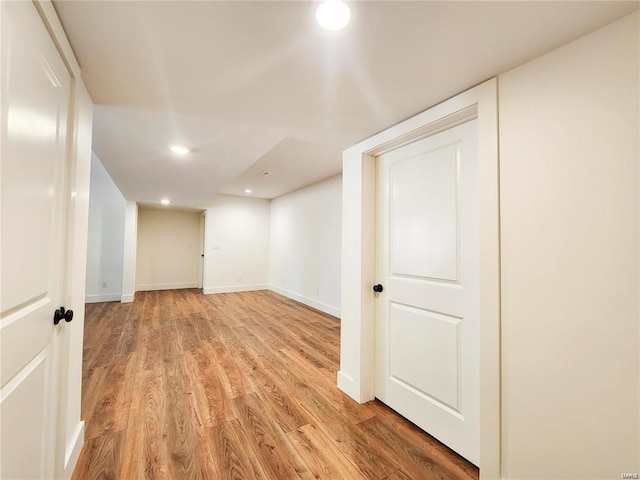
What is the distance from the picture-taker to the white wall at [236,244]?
619cm

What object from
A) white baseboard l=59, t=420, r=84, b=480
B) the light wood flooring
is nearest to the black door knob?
white baseboard l=59, t=420, r=84, b=480

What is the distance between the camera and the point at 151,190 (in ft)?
14.5

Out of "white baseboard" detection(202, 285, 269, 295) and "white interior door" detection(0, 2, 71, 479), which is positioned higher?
"white interior door" detection(0, 2, 71, 479)

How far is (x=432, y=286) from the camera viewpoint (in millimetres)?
1720

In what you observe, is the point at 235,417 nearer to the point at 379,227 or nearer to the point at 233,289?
the point at 379,227

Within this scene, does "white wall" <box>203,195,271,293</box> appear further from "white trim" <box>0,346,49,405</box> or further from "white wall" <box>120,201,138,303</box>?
"white trim" <box>0,346,49,405</box>

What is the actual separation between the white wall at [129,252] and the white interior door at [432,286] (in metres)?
5.47

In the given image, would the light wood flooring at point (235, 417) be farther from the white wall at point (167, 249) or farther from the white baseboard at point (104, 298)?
the white wall at point (167, 249)

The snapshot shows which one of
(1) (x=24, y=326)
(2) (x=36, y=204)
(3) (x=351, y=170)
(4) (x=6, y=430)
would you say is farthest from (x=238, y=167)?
(4) (x=6, y=430)

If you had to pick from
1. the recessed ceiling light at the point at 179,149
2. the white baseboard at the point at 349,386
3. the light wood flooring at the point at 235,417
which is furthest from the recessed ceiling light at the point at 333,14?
the white baseboard at the point at 349,386

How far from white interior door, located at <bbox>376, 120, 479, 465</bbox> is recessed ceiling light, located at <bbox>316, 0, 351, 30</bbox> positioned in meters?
0.97

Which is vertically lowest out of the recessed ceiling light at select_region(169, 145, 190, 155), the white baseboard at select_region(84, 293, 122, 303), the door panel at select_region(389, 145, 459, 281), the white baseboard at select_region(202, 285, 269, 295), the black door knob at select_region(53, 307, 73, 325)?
the white baseboard at select_region(84, 293, 122, 303)

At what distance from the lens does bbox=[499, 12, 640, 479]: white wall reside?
965 millimetres

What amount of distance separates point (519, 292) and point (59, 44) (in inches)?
86.6
